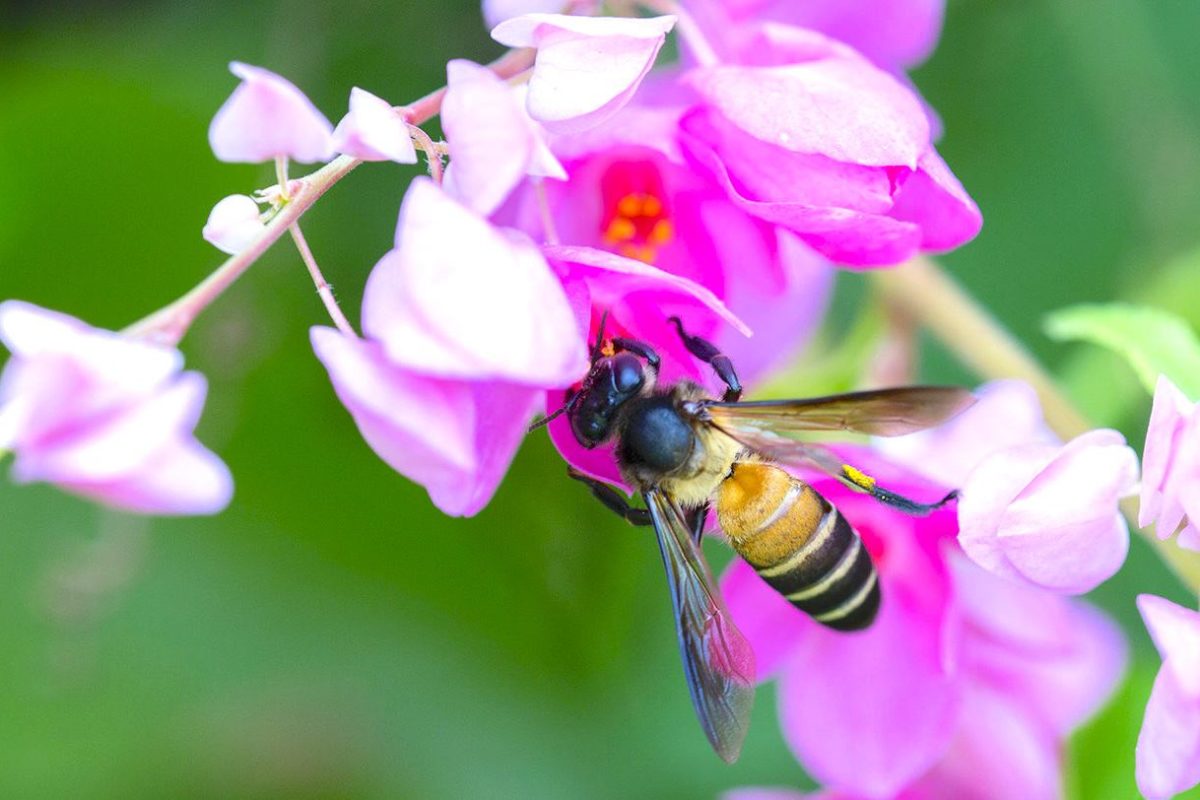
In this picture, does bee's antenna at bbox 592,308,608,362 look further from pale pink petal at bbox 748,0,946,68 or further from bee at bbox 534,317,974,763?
pale pink petal at bbox 748,0,946,68

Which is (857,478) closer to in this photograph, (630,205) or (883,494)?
(883,494)

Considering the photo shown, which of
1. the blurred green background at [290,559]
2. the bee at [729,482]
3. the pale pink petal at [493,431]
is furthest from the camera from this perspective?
the blurred green background at [290,559]

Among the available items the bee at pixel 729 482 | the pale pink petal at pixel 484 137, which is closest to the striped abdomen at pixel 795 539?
the bee at pixel 729 482

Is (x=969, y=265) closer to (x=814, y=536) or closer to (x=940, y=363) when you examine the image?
(x=940, y=363)

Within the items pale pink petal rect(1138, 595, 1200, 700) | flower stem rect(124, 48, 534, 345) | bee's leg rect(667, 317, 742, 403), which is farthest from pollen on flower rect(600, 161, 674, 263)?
pale pink petal rect(1138, 595, 1200, 700)

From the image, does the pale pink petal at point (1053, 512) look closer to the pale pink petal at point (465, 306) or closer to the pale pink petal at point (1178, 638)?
the pale pink petal at point (1178, 638)

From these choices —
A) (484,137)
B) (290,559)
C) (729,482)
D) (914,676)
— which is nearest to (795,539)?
(729,482)
